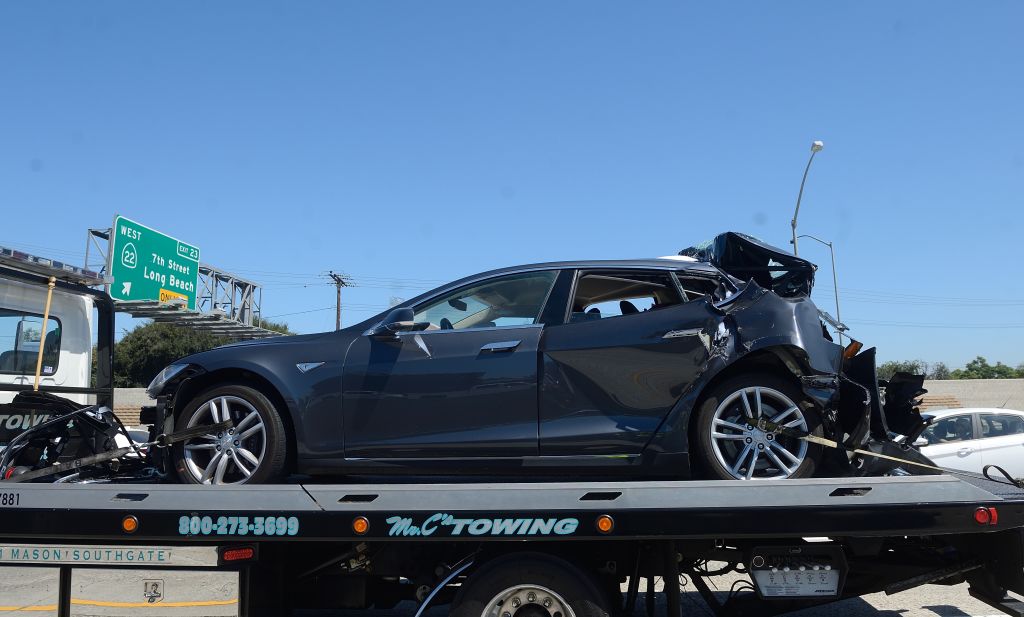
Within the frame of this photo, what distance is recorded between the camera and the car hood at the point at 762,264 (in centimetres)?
514

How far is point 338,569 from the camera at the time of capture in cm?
475

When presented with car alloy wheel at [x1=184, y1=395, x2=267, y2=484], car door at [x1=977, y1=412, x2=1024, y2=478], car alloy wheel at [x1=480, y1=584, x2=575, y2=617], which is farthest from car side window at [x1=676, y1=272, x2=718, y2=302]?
car door at [x1=977, y1=412, x2=1024, y2=478]

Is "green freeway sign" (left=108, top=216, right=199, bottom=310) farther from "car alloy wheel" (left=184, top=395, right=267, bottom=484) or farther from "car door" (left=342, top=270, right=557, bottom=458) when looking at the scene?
"car door" (left=342, top=270, right=557, bottom=458)

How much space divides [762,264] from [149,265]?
18.8 m

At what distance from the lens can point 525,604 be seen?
13.9 feet

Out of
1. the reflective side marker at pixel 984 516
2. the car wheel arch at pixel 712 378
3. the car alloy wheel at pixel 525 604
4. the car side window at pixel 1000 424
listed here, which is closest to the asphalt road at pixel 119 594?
the car alloy wheel at pixel 525 604

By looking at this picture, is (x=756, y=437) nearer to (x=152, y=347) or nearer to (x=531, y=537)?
(x=531, y=537)

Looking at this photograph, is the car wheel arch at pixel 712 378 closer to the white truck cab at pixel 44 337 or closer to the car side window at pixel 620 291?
the car side window at pixel 620 291

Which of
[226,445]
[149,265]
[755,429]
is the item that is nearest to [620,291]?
[755,429]

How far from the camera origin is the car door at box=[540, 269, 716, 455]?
447 centimetres

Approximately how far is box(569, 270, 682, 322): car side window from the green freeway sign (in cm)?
1711

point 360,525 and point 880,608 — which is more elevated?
point 360,525

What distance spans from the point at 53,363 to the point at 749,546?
16.4 ft

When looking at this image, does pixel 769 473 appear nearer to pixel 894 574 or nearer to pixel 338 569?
pixel 894 574
